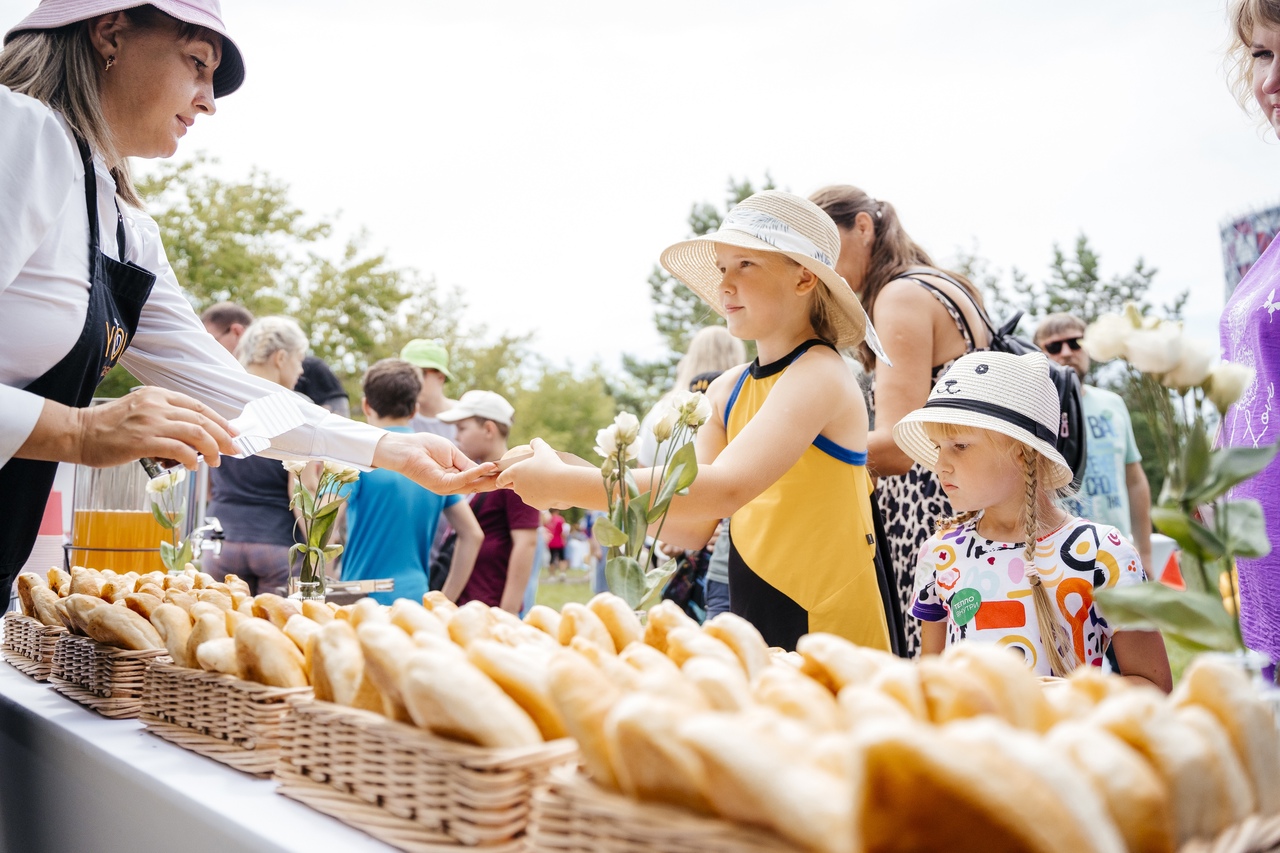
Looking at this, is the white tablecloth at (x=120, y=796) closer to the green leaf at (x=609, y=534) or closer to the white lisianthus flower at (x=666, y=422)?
the green leaf at (x=609, y=534)

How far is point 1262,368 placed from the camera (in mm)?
1770

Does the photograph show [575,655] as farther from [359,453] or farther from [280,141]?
[280,141]

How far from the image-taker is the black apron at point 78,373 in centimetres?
184

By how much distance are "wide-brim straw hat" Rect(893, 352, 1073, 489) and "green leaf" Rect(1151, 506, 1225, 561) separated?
3.82 ft

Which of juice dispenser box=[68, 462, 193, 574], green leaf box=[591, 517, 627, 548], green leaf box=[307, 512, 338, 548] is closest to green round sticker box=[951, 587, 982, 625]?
green leaf box=[591, 517, 627, 548]

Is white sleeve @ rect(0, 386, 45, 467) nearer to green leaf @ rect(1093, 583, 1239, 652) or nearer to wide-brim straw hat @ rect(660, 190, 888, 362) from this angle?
wide-brim straw hat @ rect(660, 190, 888, 362)

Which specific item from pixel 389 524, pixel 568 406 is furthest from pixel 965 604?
pixel 568 406

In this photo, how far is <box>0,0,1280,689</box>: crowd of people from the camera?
1745 mm

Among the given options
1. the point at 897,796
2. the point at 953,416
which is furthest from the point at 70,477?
the point at 897,796

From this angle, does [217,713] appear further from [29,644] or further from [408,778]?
[29,644]

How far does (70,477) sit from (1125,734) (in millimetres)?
3824

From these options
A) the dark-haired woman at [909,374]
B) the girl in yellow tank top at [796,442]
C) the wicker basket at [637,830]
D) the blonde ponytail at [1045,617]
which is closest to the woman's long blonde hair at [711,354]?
the dark-haired woman at [909,374]

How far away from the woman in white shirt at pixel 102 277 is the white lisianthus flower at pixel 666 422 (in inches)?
22.2

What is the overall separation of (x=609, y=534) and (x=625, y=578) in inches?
3.2
